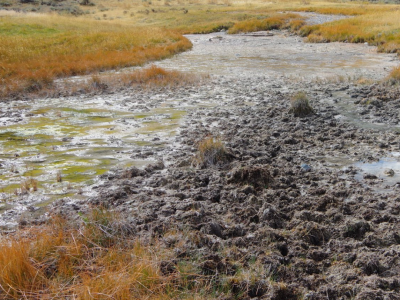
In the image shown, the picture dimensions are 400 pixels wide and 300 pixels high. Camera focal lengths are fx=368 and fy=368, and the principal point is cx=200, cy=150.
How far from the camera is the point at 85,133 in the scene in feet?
26.9

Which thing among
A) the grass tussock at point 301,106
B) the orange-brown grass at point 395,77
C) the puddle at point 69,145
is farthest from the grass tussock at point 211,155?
the orange-brown grass at point 395,77

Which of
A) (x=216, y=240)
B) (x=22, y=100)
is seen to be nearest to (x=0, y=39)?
(x=22, y=100)

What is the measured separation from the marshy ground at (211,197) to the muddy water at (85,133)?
0.04 m

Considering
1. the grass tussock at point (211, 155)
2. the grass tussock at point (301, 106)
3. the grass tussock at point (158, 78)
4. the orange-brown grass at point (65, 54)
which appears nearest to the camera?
the grass tussock at point (211, 155)

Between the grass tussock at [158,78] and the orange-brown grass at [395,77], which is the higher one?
the orange-brown grass at [395,77]

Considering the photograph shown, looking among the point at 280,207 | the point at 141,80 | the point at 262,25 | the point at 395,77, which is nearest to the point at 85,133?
the point at 280,207

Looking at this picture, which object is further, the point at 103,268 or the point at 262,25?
the point at 262,25

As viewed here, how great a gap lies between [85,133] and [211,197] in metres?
4.16

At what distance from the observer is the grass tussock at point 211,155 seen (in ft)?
20.7

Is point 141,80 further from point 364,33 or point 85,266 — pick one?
point 364,33

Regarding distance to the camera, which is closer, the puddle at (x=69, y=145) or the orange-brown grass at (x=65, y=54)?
the puddle at (x=69, y=145)

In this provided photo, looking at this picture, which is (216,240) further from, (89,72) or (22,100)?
(89,72)

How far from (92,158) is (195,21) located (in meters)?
42.2

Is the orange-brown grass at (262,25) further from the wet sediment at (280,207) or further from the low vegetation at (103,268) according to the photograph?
the low vegetation at (103,268)
